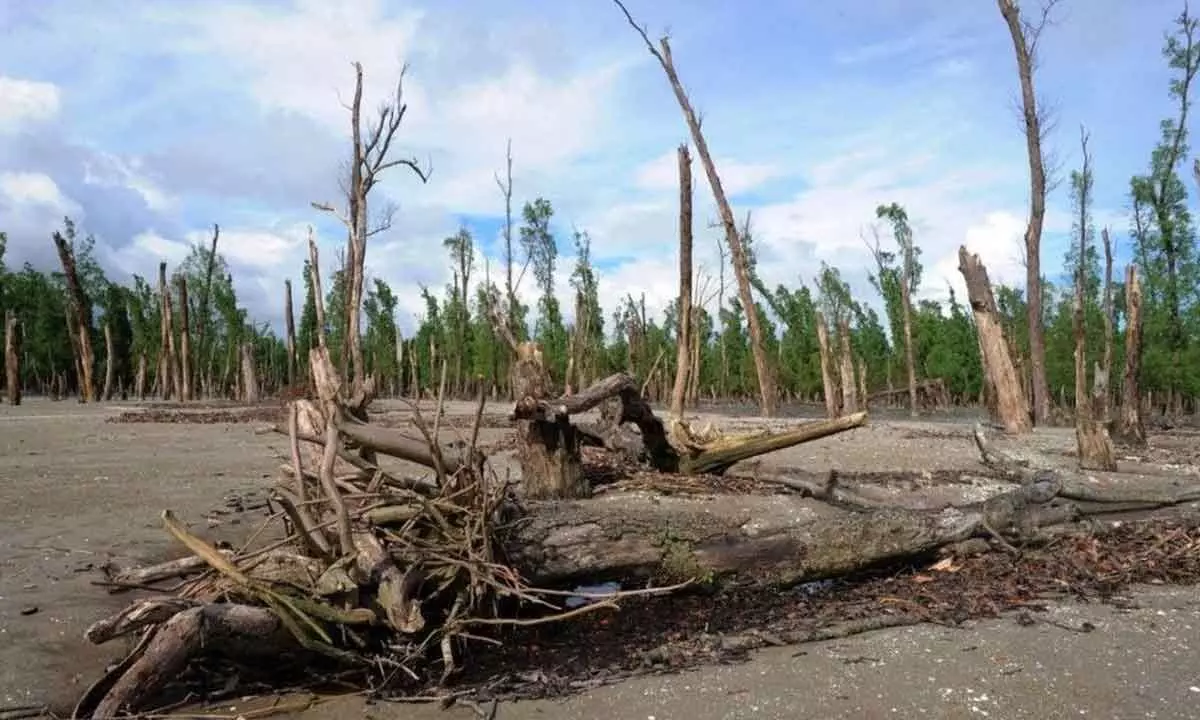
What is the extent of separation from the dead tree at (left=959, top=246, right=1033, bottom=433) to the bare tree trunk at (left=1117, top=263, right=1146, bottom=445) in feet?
5.24

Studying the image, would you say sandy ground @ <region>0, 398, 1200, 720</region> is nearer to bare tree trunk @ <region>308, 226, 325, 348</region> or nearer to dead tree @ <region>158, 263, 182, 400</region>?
bare tree trunk @ <region>308, 226, 325, 348</region>

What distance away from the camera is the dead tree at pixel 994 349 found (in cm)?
1664

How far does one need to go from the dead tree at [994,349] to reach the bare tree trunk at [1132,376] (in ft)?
5.24

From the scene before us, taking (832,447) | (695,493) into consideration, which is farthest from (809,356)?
(695,493)

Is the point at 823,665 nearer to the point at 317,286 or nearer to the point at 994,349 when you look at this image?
the point at 994,349

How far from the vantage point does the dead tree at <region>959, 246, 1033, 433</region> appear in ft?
54.6

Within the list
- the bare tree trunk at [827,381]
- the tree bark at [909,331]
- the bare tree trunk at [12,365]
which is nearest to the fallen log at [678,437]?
the bare tree trunk at [827,381]

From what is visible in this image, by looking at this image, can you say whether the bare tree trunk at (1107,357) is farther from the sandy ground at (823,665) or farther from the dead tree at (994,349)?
the sandy ground at (823,665)

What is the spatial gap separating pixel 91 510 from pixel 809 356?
4264cm

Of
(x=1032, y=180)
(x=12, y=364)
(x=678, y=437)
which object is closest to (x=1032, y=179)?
(x=1032, y=180)

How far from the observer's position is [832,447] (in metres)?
14.3

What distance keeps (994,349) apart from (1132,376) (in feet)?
8.32

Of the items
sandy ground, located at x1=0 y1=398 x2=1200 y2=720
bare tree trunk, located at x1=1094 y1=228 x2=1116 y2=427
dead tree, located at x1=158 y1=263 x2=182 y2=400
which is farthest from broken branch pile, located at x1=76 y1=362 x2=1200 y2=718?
dead tree, located at x1=158 y1=263 x2=182 y2=400

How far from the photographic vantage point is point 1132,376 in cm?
1672
